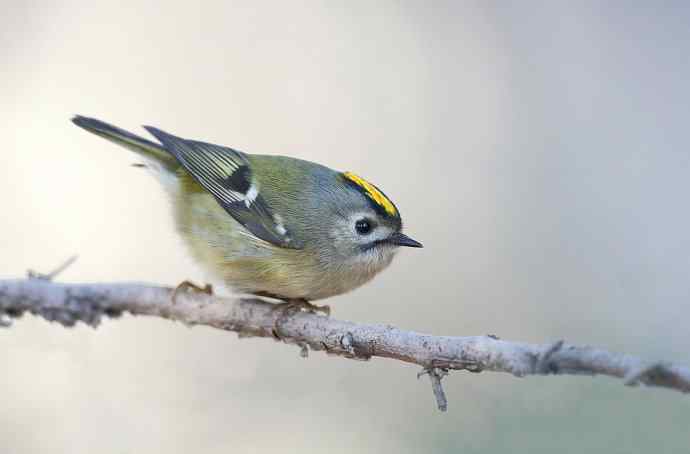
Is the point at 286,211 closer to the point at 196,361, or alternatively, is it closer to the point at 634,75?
the point at 196,361

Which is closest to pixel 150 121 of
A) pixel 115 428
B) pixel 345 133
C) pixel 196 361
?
pixel 345 133

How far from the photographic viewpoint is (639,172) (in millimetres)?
3928

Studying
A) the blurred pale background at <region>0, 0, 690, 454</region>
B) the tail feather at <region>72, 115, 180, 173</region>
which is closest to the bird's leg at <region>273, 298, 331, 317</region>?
the blurred pale background at <region>0, 0, 690, 454</region>

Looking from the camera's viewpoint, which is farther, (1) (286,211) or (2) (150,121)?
(2) (150,121)

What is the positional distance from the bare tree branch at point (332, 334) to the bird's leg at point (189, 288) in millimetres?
16

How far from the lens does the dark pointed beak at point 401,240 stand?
2.57 metres

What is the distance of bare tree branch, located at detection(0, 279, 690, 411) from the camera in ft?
4.21

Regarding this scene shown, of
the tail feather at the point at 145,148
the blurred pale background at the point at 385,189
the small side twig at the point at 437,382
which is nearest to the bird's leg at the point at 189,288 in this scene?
the blurred pale background at the point at 385,189

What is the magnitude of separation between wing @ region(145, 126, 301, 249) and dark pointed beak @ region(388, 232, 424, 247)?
12.6 inches

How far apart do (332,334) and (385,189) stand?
1889mm

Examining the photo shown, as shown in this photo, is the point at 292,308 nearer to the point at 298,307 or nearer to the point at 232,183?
the point at 298,307

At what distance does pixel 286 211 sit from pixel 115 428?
1.08 metres

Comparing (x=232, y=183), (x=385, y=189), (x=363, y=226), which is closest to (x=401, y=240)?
(x=363, y=226)

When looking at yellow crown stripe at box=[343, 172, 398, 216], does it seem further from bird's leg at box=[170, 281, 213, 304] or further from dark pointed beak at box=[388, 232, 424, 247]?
bird's leg at box=[170, 281, 213, 304]
